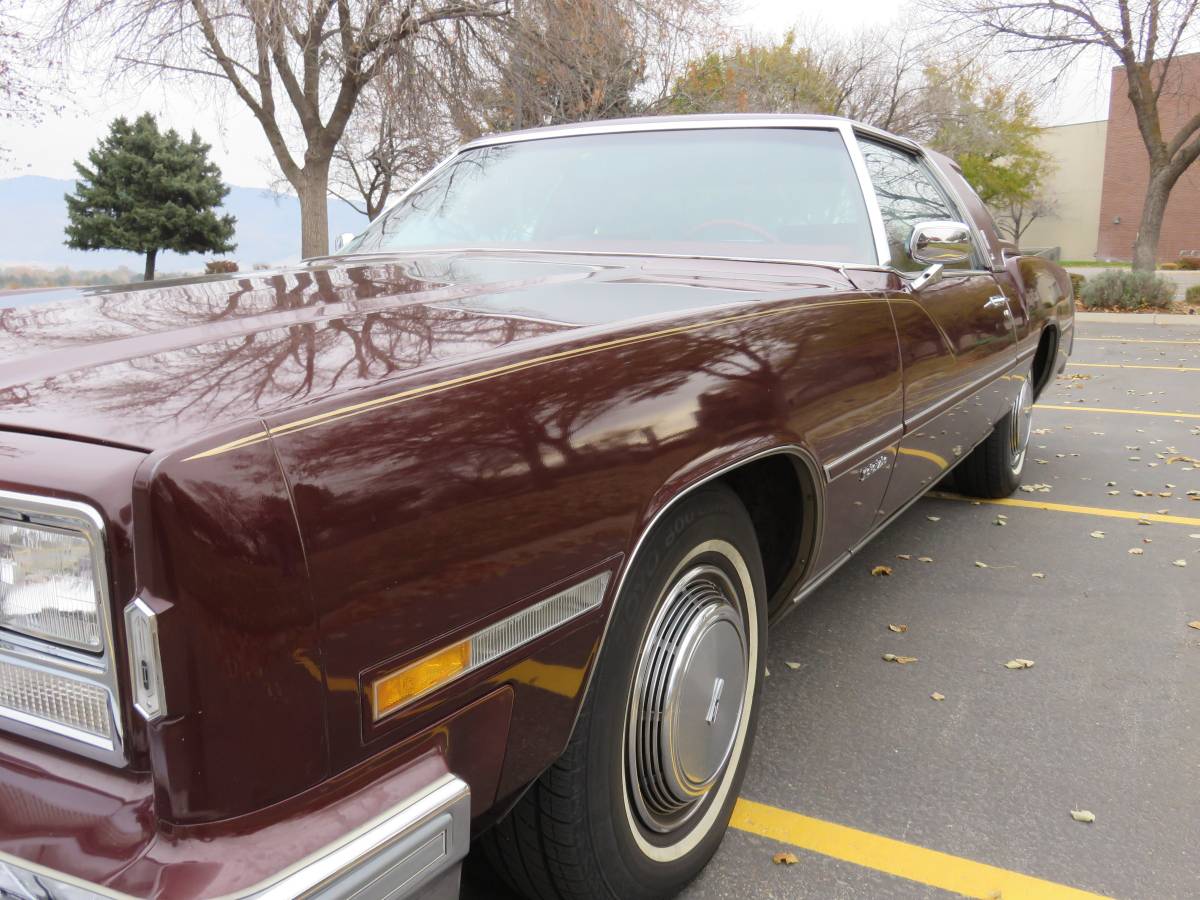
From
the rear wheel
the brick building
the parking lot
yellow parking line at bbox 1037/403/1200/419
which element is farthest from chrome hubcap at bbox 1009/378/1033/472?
the brick building

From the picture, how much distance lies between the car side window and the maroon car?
49 centimetres

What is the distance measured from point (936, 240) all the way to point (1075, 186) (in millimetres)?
56545

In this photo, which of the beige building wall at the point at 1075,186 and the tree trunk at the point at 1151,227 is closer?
the tree trunk at the point at 1151,227

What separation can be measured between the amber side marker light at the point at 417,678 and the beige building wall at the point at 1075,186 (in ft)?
185

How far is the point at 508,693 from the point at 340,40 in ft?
45.9

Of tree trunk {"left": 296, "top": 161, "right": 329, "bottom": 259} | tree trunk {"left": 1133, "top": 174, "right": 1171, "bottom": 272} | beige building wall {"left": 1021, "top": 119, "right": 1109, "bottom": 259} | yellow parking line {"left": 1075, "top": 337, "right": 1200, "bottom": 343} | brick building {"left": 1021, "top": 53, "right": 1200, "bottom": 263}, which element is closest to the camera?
yellow parking line {"left": 1075, "top": 337, "right": 1200, "bottom": 343}

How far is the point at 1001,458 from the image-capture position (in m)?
4.58

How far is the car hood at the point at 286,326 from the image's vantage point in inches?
44.6

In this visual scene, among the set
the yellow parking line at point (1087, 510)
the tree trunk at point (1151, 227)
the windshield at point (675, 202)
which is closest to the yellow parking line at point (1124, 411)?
the yellow parking line at point (1087, 510)

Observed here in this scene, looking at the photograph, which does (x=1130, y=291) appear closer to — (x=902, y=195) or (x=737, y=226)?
(x=902, y=195)

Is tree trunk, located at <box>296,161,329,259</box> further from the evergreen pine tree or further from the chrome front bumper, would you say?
the evergreen pine tree

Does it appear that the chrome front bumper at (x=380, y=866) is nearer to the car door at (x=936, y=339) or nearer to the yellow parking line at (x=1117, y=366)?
the car door at (x=936, y=339)

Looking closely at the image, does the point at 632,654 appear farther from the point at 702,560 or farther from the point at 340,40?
the point at 340,40

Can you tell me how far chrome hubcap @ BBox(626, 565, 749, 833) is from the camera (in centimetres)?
166
